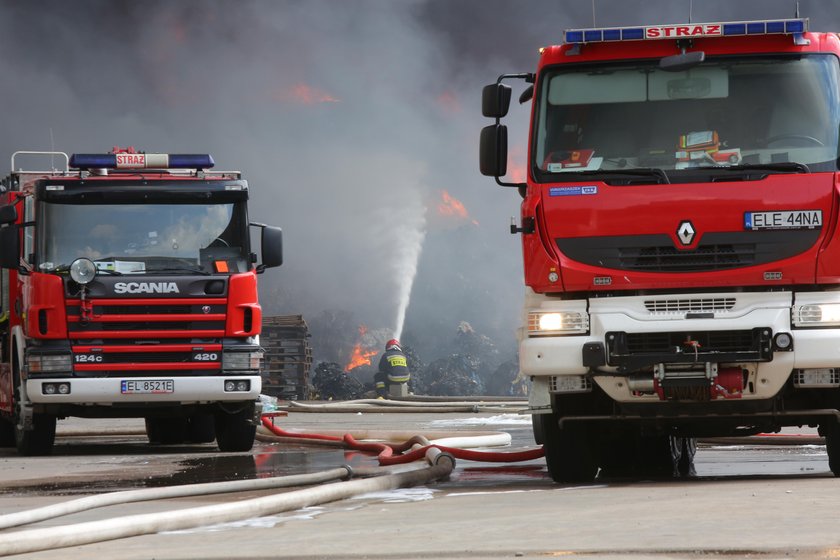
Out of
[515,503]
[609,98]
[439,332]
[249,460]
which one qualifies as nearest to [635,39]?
[609,98]

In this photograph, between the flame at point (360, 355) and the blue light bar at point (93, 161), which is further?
the flame at point (360, 355)

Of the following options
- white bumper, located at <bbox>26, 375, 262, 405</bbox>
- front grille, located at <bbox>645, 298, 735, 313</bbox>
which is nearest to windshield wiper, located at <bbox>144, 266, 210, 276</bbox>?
white bumper, located at <bbox>26, 375, 262, 405</bbox>

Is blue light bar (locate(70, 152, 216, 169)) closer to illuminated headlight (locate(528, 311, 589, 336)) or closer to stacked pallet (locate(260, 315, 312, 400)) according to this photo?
illuminated headlight (locate(528, 311, 589, 336))

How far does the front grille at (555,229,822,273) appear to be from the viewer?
29.1ft

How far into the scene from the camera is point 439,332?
6650 centimetres

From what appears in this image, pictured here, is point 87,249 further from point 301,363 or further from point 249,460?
point 301,363

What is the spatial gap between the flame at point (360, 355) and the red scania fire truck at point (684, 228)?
45130 mm

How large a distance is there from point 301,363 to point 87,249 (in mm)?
21588

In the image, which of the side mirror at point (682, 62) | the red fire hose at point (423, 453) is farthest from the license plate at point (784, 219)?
the red fire hose at point (423, 453)

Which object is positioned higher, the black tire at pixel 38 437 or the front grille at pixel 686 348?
the front grille at pixel 686 348

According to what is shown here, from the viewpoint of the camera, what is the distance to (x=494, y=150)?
9.62 metres

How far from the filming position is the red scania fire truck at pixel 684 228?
8859 millimetres

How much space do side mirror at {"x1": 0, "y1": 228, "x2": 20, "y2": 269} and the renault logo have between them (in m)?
6.80

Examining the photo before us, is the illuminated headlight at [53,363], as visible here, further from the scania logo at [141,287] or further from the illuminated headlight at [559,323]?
the illuminated headlight at [559,323]
